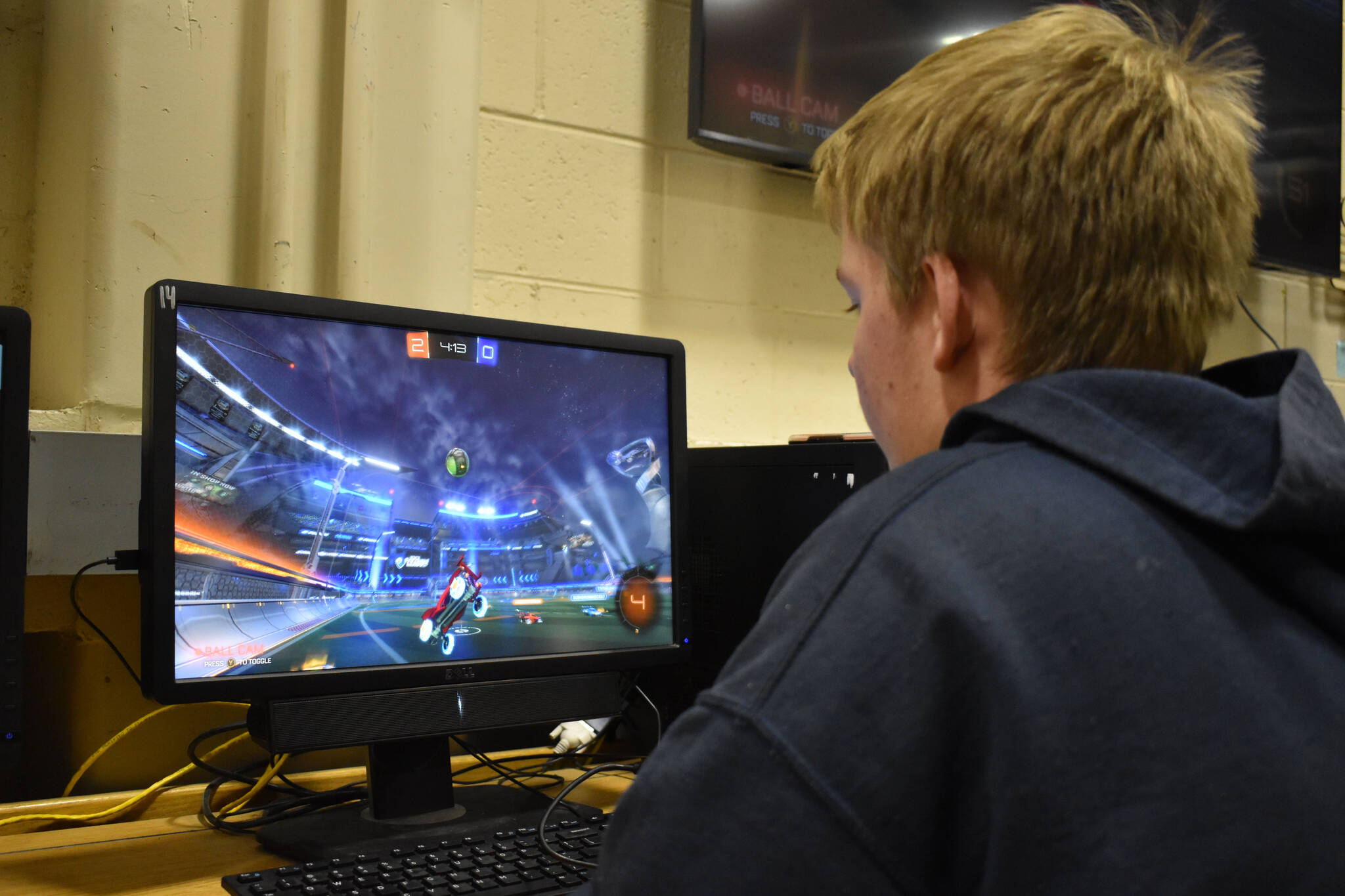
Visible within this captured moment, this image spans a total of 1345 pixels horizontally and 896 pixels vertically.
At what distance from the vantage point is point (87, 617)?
1.10 m

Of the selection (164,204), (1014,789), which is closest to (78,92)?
(164,204)

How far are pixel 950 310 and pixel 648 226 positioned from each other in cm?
114

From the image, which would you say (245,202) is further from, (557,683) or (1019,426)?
(1019,426)

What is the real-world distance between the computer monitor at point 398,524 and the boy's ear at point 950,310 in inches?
20.2

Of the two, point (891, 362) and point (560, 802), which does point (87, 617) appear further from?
point (891, 362)

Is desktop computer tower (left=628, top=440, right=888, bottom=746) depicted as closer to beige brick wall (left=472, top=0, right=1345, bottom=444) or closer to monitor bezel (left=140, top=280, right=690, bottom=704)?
monitor bezel (left=140, top=280, right=690, bottom=704)

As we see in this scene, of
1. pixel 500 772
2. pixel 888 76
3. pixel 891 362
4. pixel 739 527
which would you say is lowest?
pixel 500 772

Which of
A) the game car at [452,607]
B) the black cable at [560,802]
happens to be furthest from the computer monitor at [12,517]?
the black cable at [560,802]

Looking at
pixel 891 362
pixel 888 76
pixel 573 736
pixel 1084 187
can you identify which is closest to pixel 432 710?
pixel 573 736

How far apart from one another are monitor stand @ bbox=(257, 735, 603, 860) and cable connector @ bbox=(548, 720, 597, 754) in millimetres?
224

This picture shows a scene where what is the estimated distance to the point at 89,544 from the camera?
1074 mm

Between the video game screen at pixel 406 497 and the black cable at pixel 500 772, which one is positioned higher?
the video game screen at pixel 406 497

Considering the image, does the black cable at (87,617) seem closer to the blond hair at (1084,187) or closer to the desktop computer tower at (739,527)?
the desktop computer tower at (739,527)

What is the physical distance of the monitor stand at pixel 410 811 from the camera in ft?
3.04
